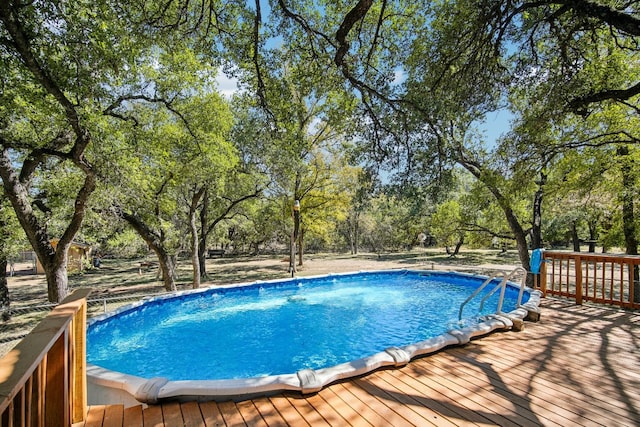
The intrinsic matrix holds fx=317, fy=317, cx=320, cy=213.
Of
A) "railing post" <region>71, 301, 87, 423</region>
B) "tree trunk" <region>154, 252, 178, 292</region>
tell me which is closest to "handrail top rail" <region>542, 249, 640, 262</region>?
"railing post" <region>71, 301, 87, 423</region>

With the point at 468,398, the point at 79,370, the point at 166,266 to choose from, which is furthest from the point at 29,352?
the point at 166,266

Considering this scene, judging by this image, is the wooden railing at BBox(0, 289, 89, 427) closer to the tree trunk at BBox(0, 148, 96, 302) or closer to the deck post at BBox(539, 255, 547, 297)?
the tree trunk at BBox(0, 148, 96, 302)

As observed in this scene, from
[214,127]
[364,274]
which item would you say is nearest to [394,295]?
[364,274]

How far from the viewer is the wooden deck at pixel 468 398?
7.97 feet

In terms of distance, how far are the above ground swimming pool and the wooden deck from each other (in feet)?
0.53

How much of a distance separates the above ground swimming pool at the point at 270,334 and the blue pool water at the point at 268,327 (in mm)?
23

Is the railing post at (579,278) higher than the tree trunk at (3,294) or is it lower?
higher

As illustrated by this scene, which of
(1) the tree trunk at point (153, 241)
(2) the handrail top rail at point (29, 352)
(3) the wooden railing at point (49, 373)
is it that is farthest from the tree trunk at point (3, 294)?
(2) the handrail top rail at point (29, 352)

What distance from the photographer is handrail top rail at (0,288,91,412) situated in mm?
1094

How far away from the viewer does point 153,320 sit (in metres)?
7.98

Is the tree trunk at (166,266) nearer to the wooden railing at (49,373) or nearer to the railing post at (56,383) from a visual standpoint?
the wooden railing at (49,373)

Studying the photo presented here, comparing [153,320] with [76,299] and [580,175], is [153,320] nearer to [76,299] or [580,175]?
[76,299]

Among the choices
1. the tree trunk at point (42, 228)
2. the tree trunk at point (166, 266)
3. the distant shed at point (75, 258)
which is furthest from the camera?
the distant shed at point (75, 258)

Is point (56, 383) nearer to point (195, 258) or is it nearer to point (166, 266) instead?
point (166, 266)
